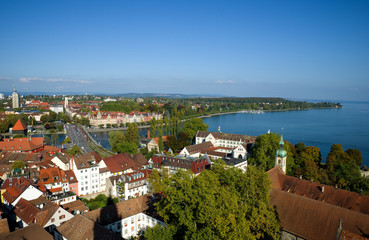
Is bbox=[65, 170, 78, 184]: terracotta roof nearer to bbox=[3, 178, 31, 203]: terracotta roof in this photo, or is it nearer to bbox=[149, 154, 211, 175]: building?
bbox=[3, 178, 31, 203]: terracotta roof

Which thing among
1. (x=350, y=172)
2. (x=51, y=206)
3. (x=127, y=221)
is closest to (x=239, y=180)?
(x=127, y=221)

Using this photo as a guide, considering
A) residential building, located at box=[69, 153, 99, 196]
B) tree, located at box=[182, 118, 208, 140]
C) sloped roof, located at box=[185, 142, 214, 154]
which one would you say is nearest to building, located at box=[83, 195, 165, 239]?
residential building, located at box=[69, 153, 99, 196]

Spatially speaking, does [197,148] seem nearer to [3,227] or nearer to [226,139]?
[226,139]

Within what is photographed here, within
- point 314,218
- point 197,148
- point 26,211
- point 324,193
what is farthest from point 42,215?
point 197,148

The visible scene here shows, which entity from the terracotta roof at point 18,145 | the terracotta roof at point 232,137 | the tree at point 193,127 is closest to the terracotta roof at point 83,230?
the terracotta roof at point 18,145

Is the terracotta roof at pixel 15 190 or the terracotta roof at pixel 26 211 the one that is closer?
the terracotta roof at pixel 26 211

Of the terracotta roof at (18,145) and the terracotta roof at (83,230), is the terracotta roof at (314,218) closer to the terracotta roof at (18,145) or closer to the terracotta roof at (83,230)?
the terracotta roof at (83,230)
